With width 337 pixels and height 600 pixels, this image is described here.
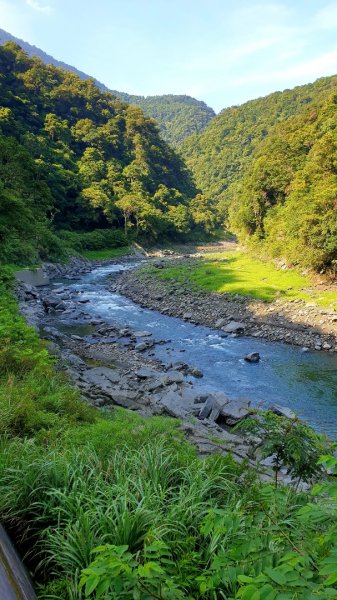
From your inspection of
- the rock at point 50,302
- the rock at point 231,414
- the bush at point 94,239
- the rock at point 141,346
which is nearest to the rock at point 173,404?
the rock at point 231,414

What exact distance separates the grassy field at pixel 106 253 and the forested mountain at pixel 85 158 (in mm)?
6613

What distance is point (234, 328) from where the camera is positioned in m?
23.1

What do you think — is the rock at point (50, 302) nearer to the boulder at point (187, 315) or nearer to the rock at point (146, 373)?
the boulder at point (187, 315)

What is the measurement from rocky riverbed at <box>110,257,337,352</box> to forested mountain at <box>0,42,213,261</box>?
40.6 feet

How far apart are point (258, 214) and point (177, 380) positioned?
141 feet

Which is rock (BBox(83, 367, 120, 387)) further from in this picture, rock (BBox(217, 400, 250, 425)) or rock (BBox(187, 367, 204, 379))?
rock (BBox(217, 400, 250, 425))

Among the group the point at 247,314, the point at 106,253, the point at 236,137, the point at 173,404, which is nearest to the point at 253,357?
the point at 247,314

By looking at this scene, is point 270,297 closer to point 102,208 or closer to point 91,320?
point 91,320

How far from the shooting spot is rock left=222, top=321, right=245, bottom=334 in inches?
902

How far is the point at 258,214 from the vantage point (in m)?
53.3

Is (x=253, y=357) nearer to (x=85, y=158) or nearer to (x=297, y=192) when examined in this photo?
(x=297, y=192)

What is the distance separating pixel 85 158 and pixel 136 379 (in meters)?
72.4

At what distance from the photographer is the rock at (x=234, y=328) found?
22922 mm

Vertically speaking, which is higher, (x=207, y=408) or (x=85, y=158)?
(x=85, y=158)
